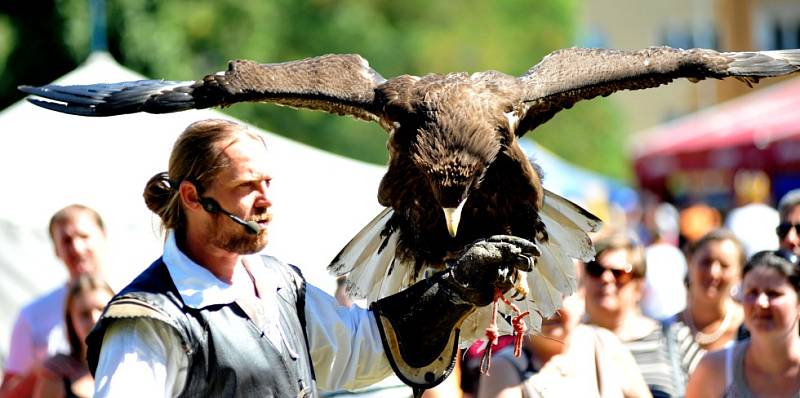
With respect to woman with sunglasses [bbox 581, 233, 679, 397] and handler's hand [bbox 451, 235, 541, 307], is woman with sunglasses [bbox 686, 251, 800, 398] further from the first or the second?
handler's hand [bbox 451, 235, 541, 307]

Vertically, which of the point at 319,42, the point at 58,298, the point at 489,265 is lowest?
the point at 58,298

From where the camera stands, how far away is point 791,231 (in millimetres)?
6293

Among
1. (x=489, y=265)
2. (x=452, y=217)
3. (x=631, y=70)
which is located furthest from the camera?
(x=631, y=70)

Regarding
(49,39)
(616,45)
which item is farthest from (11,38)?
(616,45)

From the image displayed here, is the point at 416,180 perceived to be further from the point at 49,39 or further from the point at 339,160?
the point at 49,39

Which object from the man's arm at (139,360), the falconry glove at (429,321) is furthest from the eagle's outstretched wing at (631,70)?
the man's arm at (139,360)

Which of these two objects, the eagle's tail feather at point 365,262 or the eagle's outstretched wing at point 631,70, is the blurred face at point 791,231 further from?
the eagle's tail feather at point 365,262

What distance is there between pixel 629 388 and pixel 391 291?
1072mm

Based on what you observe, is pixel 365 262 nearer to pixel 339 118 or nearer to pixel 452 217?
pixel 452 217

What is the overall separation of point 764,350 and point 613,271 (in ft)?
3.18

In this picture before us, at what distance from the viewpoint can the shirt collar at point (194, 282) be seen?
3.23m

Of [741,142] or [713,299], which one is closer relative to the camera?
[713,299]

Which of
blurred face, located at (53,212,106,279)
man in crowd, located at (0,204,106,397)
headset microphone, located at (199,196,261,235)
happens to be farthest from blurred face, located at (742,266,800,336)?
blurred face, located at (53,212,106,279)

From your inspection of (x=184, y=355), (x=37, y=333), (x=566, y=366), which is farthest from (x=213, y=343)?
(x=37, y=333)
